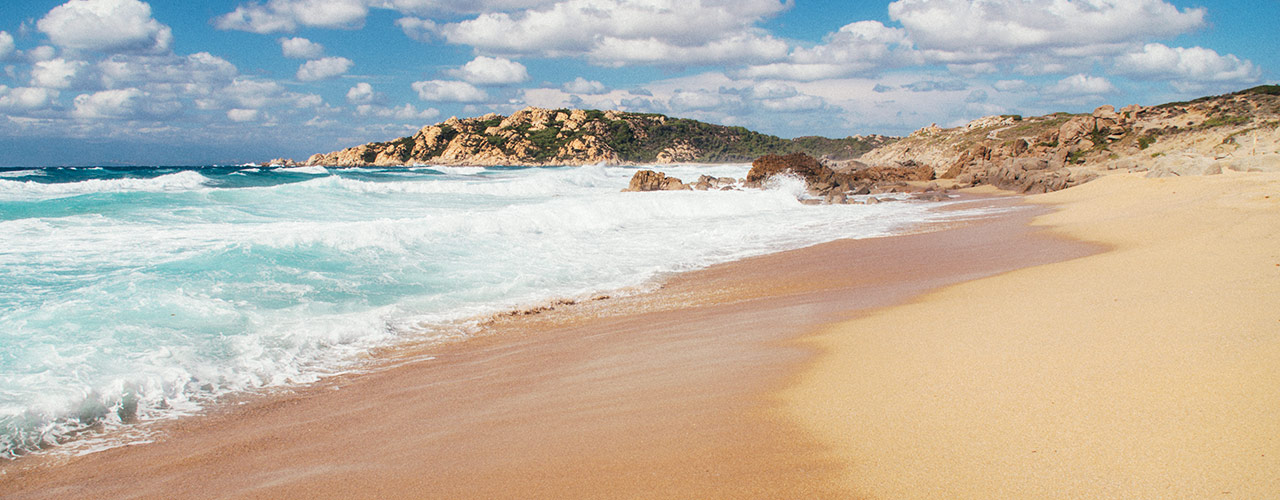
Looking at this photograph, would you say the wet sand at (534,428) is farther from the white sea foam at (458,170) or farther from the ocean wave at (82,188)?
the white sea foam at (458,170)

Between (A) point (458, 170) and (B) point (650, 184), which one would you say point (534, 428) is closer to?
(B) point (650, 184)

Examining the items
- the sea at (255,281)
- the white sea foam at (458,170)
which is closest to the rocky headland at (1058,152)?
the sea at (255,281)

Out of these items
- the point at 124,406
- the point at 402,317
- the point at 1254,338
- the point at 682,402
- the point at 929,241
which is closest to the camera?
the point at 1254,338

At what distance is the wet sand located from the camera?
266 centimetres

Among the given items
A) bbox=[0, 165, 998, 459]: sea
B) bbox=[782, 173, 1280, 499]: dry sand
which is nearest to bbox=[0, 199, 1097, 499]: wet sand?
bbox=[782, 173, 1280, 499]: dry sand

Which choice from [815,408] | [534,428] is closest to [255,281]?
[534,428]

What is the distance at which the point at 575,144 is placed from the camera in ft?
348

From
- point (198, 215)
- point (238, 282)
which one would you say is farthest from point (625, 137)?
point (238, 282)

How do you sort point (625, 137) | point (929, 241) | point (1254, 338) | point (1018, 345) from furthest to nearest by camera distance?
point (625, 137) < point (929, 241) < point (1018, 345) < point (1254, 338)

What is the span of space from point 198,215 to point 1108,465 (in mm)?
17909

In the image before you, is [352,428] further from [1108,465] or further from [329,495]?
[1108,465]

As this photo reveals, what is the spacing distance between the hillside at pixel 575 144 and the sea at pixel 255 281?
8486 cm

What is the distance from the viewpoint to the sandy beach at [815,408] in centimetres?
236

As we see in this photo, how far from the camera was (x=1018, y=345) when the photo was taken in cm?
371
